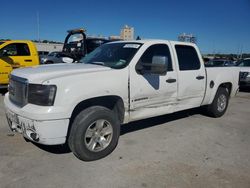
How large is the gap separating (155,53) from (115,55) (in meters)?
0.76

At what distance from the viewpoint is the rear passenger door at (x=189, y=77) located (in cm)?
503

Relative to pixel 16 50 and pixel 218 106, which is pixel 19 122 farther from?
pixel 16 50

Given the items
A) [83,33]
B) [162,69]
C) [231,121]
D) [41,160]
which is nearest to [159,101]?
[162,69]

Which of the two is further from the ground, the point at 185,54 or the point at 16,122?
the point at 185,54

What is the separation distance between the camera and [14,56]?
9117mm

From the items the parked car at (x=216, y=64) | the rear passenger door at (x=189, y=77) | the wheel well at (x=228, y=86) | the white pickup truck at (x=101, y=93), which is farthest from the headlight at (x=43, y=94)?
the wheel well at (x=228, y=86)

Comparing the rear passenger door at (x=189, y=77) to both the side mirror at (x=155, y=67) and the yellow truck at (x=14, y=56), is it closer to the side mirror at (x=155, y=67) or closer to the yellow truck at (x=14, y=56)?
the side mirror at (x=155, y=67)

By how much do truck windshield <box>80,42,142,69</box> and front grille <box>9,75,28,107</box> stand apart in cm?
140

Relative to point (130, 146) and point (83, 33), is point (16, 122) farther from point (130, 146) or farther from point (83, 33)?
point (83, 33)

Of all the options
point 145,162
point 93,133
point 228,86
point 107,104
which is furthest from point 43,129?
point 228,86

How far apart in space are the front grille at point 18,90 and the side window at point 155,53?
1852 millimetres

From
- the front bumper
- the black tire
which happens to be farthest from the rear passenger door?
the front bumper

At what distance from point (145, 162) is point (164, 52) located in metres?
2.18

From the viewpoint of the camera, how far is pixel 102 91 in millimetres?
3689
